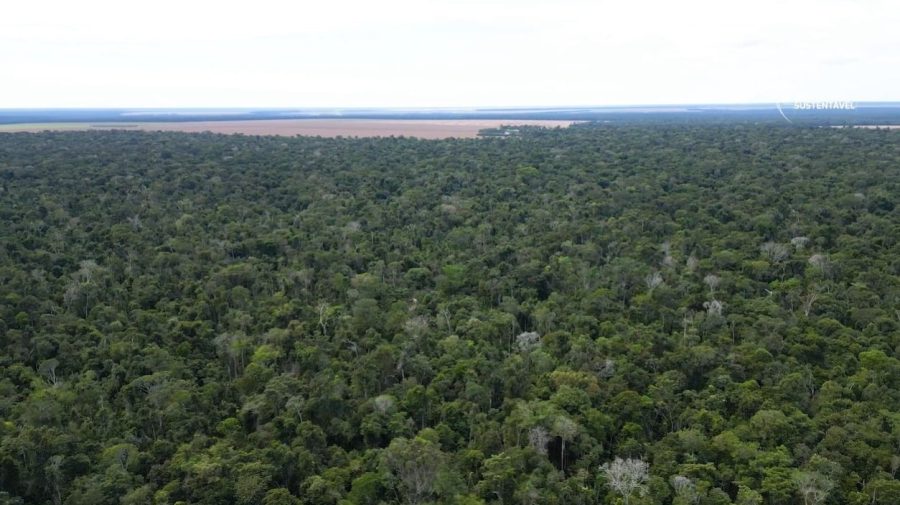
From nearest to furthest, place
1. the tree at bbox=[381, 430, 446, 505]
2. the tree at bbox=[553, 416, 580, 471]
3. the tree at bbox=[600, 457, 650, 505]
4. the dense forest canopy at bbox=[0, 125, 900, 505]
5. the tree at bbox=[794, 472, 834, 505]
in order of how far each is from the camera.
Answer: the tree at bbox=[794, 472, 834, 505], the tree at bbox=[600, 457, 650, 505], the tree at bbox=[381, 430, 446, 505], the dense forest canopy at bbox=[0, 125, 900, 505], the tree at bbox=[553, 416, 580, 471]

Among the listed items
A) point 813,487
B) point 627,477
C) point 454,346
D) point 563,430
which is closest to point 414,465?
point 563,430

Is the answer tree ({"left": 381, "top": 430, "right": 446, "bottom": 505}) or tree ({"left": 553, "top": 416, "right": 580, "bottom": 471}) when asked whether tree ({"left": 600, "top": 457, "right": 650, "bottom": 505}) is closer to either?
tree ({"left": 553, "top": 416, "right": 580, "bottom": 471})

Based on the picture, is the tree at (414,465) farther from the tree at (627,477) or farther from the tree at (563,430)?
the tree at (627,477)

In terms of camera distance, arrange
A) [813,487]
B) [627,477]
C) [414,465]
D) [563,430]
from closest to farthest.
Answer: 1. [813,487]
2. [627,477]
3. [414,465]
4. [563,430]

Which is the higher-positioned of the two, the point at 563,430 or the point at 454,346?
the point at 454,346

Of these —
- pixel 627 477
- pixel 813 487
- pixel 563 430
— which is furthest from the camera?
pixel 563 430

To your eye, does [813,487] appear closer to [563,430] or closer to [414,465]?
[563,430]

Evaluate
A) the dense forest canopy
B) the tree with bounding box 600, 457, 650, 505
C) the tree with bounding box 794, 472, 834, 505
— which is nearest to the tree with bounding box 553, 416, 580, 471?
the dense forest canopy

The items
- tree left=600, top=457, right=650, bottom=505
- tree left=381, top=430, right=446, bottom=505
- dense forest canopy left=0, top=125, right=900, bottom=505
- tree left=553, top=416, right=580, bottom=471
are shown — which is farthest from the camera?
tree left=553, top=416, right=580, bottom=471
